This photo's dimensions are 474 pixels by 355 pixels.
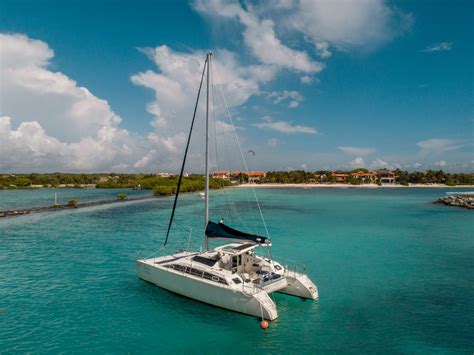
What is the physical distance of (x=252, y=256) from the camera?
18.1 metres

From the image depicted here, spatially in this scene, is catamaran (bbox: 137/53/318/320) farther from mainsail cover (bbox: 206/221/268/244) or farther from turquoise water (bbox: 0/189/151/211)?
turquoise water (bbox: 0/189/151/211)

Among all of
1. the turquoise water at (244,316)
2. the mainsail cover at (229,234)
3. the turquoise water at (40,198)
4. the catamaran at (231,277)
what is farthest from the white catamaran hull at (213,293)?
the turquoise water at (40,198)

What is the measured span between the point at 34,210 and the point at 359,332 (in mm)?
62500

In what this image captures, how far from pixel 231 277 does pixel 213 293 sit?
1235 mm

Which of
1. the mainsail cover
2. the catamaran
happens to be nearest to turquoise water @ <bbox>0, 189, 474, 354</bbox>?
the catamaran

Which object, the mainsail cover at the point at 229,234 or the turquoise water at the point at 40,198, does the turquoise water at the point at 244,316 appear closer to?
the mainsail cover at the point at 229,234

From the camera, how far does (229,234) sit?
18203 mm

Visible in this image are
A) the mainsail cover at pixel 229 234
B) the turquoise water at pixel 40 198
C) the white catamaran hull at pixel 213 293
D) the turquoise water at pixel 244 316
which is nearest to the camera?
the turquoise water at pixel 244 316

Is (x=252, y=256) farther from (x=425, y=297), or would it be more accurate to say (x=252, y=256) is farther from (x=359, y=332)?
(x=425, y=297)

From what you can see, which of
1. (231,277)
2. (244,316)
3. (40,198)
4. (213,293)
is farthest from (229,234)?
(40,198)

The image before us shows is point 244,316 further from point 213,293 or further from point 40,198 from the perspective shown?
point 40,198

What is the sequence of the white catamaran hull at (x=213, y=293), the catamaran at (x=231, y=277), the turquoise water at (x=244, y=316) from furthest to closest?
the catamaran at (x=231, y=277)
the white catamaran hull at (x=213, y=293)
the turquoise water at (x=244, y=316)

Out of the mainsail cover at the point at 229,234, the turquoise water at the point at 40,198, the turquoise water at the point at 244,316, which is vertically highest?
the mainsail cover at the point at 229,234

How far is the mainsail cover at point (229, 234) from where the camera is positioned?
17500mm
